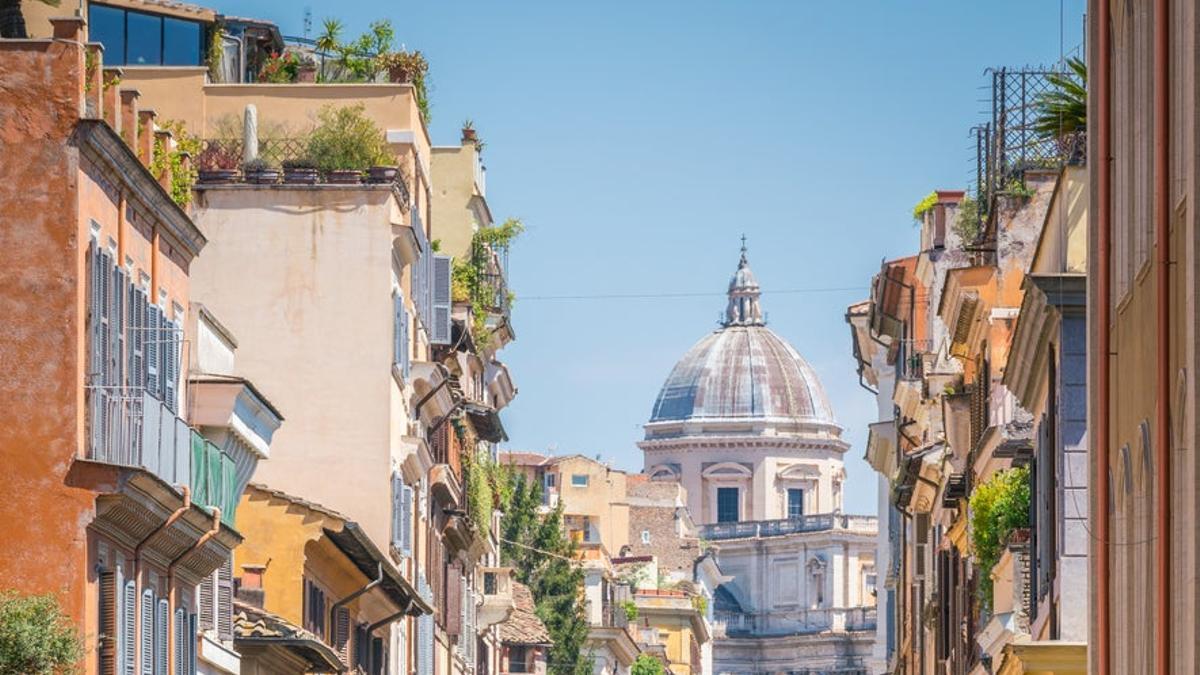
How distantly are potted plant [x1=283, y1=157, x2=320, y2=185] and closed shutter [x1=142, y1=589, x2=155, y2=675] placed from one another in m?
16.5

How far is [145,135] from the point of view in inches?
1237

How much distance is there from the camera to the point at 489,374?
69812mm

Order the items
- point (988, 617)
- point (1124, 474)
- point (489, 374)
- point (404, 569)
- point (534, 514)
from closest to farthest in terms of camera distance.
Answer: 1. point (1124, 474)
2. point (988, 617)
3. point (404, 569)
4. point (489, 374)
5. point (534, 514)

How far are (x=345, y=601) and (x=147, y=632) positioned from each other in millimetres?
14149

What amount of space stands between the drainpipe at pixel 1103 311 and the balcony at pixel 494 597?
156ft

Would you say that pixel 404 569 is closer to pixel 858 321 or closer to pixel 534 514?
pixel 858 321

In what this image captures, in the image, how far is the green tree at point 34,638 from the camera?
25203mm

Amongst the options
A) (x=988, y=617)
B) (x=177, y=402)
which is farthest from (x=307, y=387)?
(x=177, y=402)

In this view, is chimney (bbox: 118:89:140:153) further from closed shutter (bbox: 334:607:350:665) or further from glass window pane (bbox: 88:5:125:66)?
glass window pane (bbox: 88:5:125:66)

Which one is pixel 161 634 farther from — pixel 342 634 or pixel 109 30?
pixel 109 30

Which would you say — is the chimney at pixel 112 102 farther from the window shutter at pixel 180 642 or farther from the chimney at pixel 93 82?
the window shutter at pixel 180 642

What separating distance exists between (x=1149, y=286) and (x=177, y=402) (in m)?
13.9

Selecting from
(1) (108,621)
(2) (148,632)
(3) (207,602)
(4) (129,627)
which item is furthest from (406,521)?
(1) (108,621)

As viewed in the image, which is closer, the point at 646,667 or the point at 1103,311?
the point at 1103,311
